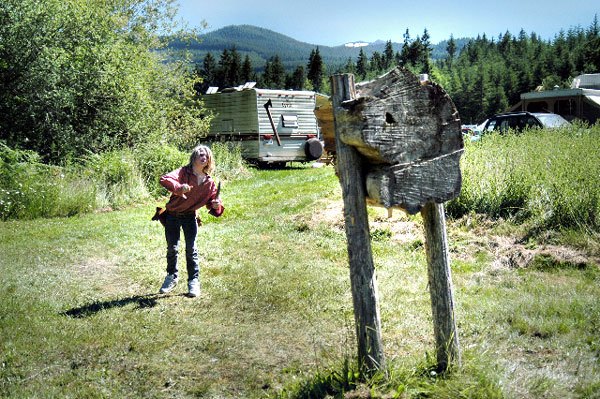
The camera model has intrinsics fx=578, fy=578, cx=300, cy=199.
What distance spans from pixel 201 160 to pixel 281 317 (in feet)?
6.31

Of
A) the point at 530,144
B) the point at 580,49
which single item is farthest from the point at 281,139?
the point at 580,49

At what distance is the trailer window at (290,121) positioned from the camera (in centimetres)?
2328

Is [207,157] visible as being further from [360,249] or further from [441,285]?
[441,285]

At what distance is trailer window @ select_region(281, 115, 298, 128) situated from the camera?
23.3 m

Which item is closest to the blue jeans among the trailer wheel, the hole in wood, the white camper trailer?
the hole in wood

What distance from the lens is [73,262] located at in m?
8.09

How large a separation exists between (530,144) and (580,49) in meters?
73.8

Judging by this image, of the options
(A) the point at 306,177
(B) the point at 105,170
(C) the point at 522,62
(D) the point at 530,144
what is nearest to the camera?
(D) the point at 530,144

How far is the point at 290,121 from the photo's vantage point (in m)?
23.5

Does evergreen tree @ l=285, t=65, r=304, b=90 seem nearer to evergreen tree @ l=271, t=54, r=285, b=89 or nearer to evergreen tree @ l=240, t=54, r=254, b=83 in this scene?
evergreen tree @ l=271, t=54, r=285, b=89

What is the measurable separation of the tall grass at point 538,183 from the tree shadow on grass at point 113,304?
187 inches

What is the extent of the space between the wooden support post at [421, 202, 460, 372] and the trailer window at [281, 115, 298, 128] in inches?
780

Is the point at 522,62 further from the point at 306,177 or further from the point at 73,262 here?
the point at 73,262

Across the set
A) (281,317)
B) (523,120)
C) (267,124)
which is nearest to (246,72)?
(267,124)
